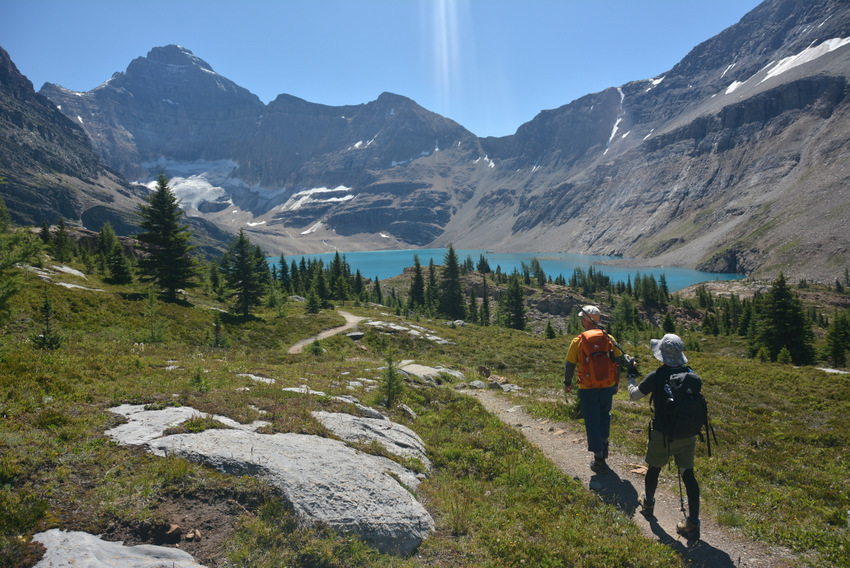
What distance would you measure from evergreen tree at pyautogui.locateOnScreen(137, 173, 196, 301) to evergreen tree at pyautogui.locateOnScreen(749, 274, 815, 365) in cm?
5491

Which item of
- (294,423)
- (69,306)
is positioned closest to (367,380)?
(294,423)

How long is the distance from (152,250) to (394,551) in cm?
3533

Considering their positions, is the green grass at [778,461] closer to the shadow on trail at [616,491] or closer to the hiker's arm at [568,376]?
the shadow on trail at [616,491]

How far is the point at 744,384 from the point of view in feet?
70.9

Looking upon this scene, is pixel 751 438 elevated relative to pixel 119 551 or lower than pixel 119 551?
lower

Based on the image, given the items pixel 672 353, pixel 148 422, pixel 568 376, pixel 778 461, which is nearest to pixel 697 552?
pixel 672 353

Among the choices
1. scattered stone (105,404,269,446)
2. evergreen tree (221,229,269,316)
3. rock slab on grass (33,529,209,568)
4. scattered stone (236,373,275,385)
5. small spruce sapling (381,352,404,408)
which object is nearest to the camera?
rock slab on grass (33,529,209,568)

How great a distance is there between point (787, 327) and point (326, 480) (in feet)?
158

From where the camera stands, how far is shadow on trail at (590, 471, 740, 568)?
20.3 feet

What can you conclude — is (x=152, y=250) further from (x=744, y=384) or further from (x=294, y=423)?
(x=744, y=384)

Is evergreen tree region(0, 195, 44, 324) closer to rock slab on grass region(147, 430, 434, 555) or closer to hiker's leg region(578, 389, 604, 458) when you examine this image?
rock slab on grass region(147, 430, 434, 555)

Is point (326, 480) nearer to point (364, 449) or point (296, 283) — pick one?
point (364, 449)

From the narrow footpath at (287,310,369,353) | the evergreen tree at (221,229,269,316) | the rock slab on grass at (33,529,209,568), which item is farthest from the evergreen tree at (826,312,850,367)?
the evergreen tree at (221,229,269,316)

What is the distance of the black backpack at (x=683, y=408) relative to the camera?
6.72 meters
